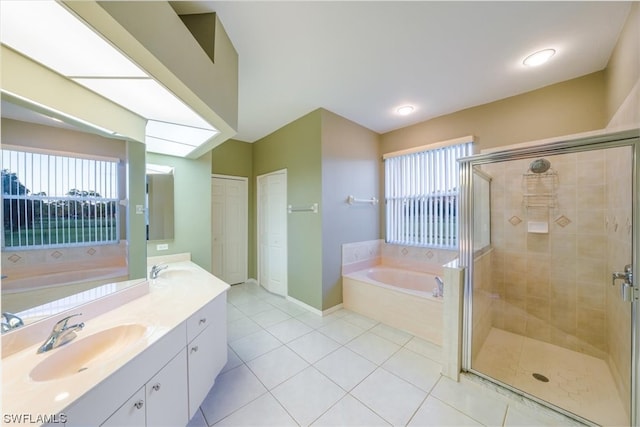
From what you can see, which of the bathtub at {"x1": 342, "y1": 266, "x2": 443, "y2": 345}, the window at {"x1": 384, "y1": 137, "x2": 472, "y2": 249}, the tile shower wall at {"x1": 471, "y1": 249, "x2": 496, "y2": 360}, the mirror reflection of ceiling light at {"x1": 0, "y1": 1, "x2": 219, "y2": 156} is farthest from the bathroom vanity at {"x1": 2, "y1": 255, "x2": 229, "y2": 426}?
the window at {"x1": 384, "y1": 137, "x2": 472, "y2": 249}

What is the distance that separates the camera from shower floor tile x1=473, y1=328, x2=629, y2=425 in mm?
1562

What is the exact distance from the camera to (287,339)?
2.42 metres

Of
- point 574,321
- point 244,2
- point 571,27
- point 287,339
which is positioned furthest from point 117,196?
point 574,321

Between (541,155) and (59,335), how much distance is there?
3067 millimetres

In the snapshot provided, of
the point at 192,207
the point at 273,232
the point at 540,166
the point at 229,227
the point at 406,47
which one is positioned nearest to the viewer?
the point at 406,47

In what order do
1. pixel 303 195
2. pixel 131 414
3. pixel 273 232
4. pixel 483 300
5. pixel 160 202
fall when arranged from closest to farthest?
1. pixel 131 414
2. pixel 483 300
3. pixel 160 202
4. pixel 303 195
5. pixel 273 232

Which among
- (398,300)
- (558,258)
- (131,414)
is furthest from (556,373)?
(131,414)

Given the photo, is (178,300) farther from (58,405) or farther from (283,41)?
(283,41)

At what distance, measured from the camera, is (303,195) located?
323cm

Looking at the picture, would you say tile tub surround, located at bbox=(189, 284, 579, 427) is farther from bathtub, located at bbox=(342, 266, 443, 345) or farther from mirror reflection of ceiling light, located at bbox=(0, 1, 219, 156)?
mirror reflection of ceiling light, located at bbox=(0, 1, 219, 156)

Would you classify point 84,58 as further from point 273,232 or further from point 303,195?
point 273,232

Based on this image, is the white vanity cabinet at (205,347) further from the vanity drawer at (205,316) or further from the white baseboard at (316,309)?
the white baseboard at (316,309)

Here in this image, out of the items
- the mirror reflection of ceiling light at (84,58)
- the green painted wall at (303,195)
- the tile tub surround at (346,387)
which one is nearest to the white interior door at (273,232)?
the green painted wall at (303,195)

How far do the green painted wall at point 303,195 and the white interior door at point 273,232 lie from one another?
7.1 inches
